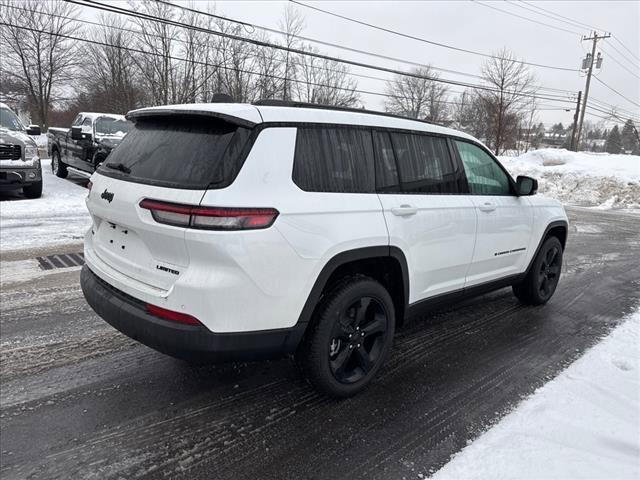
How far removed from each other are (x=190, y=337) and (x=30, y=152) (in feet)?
31.6

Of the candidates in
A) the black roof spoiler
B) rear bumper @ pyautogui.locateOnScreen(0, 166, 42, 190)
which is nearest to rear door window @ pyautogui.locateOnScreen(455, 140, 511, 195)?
the black roof spoiler

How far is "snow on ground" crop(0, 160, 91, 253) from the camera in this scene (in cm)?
703

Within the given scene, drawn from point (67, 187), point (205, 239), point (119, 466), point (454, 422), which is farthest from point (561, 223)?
point (67, 187)

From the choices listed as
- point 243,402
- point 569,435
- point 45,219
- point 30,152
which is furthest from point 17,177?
point 569,435

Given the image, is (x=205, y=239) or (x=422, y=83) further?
(x=422, y=83)

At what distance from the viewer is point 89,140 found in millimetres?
11891

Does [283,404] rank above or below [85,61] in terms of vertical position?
below

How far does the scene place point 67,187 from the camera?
1223 centimetres

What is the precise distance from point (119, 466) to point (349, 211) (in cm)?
190

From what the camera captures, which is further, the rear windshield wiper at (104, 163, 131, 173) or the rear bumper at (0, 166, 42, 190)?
the rear bumper at (0, 166, 42, 190)

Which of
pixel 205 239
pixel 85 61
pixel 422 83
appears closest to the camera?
pixel 205 239

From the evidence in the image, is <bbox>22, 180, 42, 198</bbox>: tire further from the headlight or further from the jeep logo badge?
the jeep logo badge

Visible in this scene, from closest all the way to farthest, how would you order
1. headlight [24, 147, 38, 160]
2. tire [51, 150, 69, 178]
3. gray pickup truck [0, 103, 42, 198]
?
gray pickup truck [0, 103, 42, 198]
headlight [24, 147, 38, 160]
tire [51, 150, 69, 178]

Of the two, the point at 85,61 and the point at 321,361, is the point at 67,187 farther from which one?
the point at 85,61
